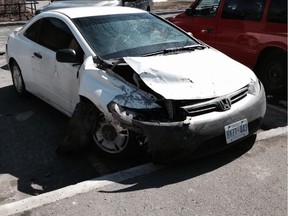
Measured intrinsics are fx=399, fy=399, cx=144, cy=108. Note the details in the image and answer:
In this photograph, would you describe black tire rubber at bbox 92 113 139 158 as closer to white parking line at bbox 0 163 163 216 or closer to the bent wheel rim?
the bent wheel rim

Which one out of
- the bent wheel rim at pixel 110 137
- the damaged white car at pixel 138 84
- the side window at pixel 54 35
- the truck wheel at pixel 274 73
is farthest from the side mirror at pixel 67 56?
the truck wheel at pixel 274 73

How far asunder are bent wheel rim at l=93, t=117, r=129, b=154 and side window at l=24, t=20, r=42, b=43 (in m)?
2.05

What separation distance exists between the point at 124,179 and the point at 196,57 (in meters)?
1.67

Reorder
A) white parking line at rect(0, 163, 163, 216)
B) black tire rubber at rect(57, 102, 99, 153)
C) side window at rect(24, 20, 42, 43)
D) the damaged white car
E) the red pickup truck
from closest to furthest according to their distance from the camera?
white parking line at rect(0, 163, 163, 216)
the damaged white car
black tire rubber at rect(57, 102, 99, 153)
side window at rect(24, 20, 42, 43)
the red pickup truck

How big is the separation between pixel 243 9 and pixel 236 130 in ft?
10.9

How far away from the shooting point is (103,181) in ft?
12.2

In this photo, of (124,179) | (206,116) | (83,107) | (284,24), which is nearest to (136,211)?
(124,179)

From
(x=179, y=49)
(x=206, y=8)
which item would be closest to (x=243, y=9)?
(x=206, y=8)

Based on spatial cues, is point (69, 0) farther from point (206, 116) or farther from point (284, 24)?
point (206, 116)

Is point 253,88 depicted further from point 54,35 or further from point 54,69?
point 54,35

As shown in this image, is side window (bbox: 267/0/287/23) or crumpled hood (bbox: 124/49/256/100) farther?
side window (bbox: 267/0/287/23)

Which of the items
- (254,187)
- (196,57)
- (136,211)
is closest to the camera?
(136,211)

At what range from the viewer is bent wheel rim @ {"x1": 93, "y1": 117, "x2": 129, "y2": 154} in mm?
4055

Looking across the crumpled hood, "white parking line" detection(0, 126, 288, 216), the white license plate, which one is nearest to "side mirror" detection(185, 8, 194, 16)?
the crumpled hood
